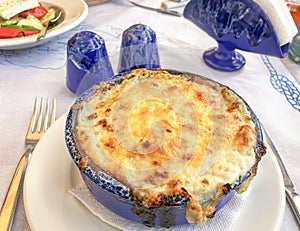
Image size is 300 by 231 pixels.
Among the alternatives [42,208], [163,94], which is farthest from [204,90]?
[42,208]

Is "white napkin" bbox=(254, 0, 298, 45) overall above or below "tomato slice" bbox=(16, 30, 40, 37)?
above

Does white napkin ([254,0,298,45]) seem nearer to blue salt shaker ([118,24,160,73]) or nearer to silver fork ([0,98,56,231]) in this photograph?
blue salt shaker ([118,24,160,73])

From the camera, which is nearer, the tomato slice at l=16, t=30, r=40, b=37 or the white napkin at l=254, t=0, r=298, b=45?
the white napkin at l=254, t=0, r=298, b=45

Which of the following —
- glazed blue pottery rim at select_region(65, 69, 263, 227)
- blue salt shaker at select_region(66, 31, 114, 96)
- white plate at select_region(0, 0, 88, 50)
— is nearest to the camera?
glazed blue pottery rim at select_region(65, 69, 263, 227)

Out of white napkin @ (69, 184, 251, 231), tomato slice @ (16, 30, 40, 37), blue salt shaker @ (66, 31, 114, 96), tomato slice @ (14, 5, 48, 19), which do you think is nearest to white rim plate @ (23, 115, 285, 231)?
white napkin @ (69, 184, 251, 231)

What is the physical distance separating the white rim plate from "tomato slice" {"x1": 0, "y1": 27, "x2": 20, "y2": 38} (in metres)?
0.49

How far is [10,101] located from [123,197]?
52cm

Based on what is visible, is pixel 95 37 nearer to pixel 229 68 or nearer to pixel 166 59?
pixel 166 59

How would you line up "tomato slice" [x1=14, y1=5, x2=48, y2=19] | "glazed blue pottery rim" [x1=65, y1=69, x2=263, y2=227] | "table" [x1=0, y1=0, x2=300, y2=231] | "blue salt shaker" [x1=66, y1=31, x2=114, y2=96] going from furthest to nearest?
"tomato slice" [x1=14, y1=5, x2=48, y2=19], "blue salt shaker" [x1=66, y1=31, x2=114, y2=96], "table" [x1=0, y1=0, x2=300, y2=231], "glazed blue pottery rim" [x1=65, y1=69, x2=263, y2=227]

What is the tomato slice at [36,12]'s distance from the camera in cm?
121

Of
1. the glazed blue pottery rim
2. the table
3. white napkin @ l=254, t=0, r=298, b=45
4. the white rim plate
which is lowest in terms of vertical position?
the table

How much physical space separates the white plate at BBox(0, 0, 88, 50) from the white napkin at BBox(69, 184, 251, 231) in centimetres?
56

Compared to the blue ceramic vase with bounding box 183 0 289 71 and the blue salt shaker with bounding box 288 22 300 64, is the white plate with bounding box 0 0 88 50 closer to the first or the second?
the blue ceramic vase with bounding box 183 0 289 71

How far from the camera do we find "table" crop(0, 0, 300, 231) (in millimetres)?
814
